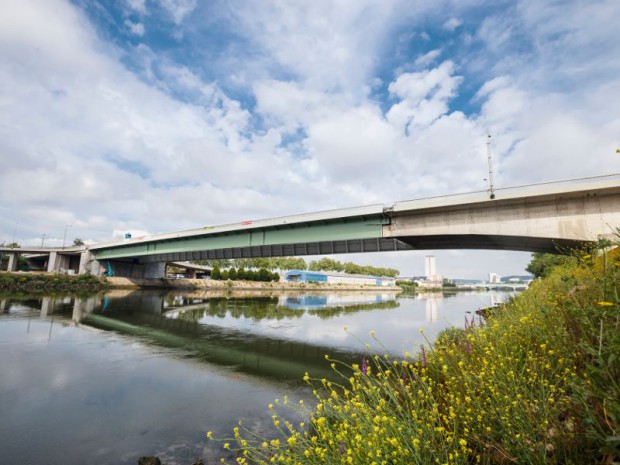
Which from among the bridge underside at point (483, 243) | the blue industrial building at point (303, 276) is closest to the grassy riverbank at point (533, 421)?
the bridge underside at point (483, 243)

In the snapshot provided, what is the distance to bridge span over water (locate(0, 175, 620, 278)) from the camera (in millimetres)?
16594

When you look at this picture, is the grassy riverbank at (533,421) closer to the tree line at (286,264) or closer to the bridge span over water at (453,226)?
the bridge span over water at (453,226)

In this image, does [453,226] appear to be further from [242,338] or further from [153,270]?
[153,270]

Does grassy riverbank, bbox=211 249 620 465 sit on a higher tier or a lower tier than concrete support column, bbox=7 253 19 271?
lower

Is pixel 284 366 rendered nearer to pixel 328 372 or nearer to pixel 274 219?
pixel 328 372

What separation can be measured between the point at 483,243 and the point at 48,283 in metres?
66.0

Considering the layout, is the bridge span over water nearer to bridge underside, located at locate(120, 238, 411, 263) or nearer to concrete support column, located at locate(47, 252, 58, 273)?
bridge underside, located at locate(120, 238, 411, 263)

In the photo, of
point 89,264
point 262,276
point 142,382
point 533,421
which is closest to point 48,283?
point 89,264

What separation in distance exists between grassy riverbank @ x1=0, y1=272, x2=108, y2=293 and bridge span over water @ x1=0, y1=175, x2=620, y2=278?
105ft

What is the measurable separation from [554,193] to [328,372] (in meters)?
15.2

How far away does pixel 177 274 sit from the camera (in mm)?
132125

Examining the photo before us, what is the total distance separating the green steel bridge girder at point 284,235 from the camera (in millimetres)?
24388

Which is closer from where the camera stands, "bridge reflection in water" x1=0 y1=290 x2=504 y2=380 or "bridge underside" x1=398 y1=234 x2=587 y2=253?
"bridge reflection in water" x1=0 y1=290 x2=504 y2=380

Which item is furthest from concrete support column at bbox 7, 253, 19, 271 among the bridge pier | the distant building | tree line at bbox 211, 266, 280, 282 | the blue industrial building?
the blue industrial building
